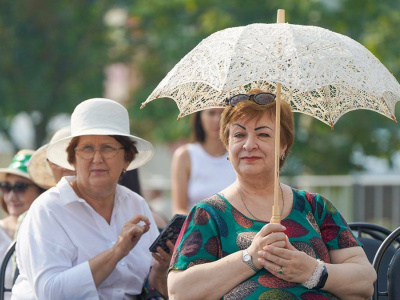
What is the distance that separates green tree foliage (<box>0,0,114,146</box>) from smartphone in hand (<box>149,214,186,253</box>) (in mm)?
12331

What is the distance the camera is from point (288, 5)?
49.3 ft

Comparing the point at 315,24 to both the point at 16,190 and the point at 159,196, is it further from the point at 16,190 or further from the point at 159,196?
the point at 16,190

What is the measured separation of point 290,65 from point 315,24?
11.2 m

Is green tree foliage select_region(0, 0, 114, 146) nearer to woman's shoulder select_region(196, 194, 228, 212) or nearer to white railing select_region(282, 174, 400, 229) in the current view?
white railing select_region(282, 174, 400, 229)

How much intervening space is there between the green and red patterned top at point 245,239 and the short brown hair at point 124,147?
3.53ft

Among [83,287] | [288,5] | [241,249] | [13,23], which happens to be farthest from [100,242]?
[13,23]

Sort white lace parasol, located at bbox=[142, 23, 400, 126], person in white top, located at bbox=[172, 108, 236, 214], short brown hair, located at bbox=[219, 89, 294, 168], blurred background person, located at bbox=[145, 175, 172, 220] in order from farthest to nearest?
1. blurred background person, located at bbox=[145, 175, 172, 220]
2. person in white top, located at bbox=[172, 108, 236, 214]
3. short brown hair, located at bbox=[219, 89, 294, 168]
4. white lace parasol, located at bbox=[142, 23, 400, 126]

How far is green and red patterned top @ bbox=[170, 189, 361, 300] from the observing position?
433 centimetres

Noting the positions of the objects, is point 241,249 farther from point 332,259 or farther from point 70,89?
point 70,89

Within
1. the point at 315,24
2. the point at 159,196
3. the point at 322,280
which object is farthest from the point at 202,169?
the point at 159,196

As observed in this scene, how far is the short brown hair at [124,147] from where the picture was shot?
17.8 feet

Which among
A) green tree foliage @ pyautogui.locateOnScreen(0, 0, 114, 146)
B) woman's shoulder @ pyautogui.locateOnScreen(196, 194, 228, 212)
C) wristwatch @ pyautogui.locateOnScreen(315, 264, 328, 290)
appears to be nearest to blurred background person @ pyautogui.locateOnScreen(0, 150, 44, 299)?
woman's shoulder @ pyautogui.locateOnScreen(196, 194, 228, 212)

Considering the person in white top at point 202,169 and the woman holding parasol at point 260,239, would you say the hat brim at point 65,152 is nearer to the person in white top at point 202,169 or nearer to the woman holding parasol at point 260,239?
the woman holding parasol at point 260,239

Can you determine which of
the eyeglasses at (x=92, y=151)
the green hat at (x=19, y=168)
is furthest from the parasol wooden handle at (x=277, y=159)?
the green hat at (x=19, y=168)
